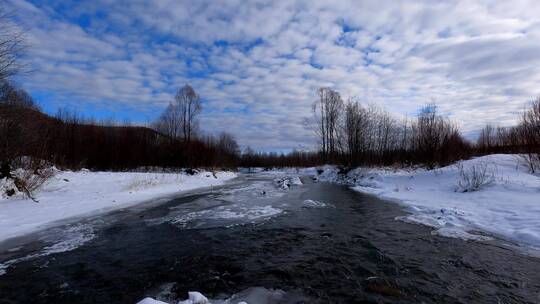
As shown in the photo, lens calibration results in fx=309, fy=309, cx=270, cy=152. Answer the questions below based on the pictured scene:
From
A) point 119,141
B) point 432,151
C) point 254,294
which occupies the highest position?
point 119,141

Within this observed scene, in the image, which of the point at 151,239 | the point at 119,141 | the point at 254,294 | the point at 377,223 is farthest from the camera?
the point at 119,141

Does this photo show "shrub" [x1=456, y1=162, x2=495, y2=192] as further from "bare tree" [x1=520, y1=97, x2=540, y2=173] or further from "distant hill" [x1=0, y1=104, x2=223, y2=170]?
"distant hill" [x1=0, y1=104, x2=223, y2=170]

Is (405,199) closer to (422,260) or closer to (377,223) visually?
(377,223)

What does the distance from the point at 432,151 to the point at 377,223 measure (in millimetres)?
16175

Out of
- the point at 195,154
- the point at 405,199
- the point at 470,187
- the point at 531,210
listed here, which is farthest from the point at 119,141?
the point at 531,210

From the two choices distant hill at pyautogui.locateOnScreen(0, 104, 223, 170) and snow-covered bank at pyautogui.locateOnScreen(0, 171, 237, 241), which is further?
distant hill at pyautogui.locateOnScreen(0, 104, 223, 170)

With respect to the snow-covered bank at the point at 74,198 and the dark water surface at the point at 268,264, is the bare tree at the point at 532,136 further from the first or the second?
the snow-covered bank at the point at 74,198

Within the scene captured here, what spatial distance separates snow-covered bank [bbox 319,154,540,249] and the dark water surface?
0.97 meters

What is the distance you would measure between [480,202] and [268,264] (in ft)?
30.0

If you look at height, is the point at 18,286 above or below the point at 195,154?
below

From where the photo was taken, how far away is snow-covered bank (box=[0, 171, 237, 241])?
9562 mm

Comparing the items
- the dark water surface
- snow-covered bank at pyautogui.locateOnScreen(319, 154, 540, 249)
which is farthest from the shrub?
the dark water surface

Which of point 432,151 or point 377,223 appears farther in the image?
point 432,151

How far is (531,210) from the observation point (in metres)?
8.87
